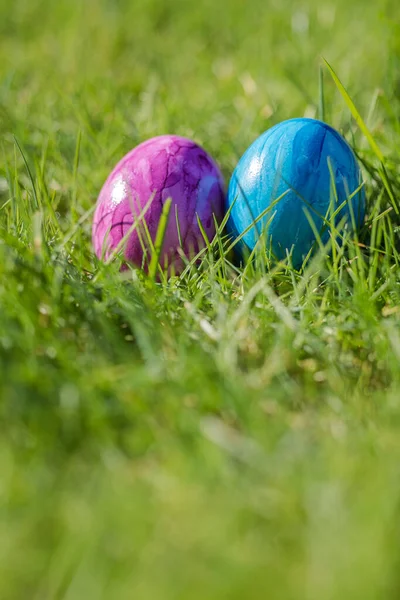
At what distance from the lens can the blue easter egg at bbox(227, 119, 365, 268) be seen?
6.48 feet

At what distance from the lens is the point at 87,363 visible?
1635 mm

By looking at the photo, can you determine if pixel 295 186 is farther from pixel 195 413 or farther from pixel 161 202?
Result: pixel 195 413

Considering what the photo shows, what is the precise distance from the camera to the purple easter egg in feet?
6.64

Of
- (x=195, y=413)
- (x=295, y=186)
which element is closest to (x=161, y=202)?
(x=295, y=186)

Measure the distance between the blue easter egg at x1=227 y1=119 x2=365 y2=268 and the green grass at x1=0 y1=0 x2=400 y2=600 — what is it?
0.32ft

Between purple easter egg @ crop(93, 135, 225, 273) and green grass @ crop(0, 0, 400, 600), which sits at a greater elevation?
purple easter egg @ crop(93, 135, 225, 273)

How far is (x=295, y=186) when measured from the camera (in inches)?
77.9

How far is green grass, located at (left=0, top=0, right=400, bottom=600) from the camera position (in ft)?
3.99

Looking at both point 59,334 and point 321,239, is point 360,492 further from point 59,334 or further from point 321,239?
point 321,239

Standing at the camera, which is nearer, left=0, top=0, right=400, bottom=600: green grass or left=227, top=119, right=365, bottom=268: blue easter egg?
left=0, top=0, right=400, bottom=600: green grass

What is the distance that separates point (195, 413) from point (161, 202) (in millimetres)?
729

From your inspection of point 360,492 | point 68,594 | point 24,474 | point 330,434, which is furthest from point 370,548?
point 24,474

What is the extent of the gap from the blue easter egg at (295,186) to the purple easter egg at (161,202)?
0.10 m

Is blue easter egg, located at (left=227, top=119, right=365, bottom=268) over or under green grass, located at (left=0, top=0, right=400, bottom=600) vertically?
over
